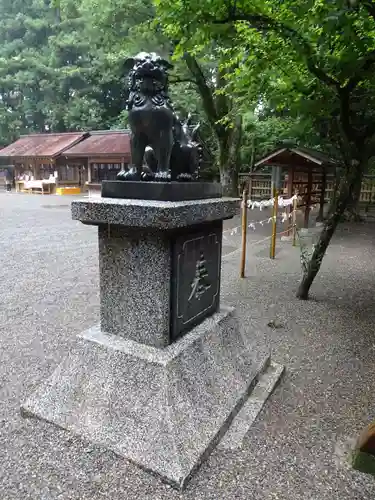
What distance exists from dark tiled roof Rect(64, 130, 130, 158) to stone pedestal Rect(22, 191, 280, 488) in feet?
63.2

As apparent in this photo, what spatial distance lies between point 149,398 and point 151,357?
9.5 inches

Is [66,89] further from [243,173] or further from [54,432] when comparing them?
[54,432]

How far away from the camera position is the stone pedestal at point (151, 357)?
216 centimetres

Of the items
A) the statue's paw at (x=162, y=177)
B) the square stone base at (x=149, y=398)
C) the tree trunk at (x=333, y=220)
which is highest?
the statue's paw at (x=162, y=177)

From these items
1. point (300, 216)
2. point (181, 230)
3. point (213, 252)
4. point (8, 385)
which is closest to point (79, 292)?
point (8, 385)

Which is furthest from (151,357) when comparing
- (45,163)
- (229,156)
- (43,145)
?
(43,145)

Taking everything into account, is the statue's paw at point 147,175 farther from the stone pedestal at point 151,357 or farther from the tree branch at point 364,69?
the tree branch at point 364,69

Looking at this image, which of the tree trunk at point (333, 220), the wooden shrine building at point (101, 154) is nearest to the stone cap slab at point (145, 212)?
the tree trunk at point (333, 220)

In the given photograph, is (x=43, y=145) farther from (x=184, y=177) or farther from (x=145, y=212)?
(x=145, y=212)

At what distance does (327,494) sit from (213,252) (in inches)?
66.6

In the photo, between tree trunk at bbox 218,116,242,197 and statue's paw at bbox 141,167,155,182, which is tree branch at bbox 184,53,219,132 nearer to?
tree trunk at bbox 218,116,242,197

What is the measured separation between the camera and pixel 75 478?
2041 millimetres

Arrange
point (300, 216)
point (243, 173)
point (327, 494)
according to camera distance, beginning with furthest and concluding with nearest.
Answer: point (243, 173)
point (300, 216)
point (327, 494)

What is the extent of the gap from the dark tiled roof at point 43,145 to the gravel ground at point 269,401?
1860 centimetres
